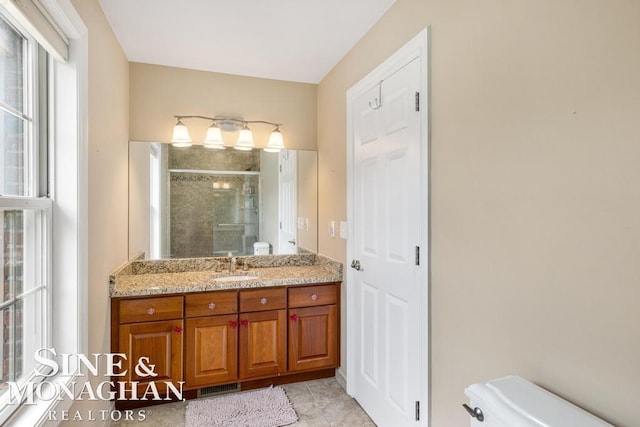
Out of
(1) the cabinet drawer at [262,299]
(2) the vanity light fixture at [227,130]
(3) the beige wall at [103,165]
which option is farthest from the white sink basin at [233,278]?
(2) the vanity light fixture at [227,130]

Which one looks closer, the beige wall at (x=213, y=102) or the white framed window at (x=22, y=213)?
the white framed window at (x=22, y=213)

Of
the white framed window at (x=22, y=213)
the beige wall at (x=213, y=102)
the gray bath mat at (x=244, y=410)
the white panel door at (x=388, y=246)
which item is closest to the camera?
the white framed window at (x=22, y=213)

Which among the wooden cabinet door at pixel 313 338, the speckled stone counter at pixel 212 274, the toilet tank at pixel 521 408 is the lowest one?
the wooden cabinet door at pixel 313 338

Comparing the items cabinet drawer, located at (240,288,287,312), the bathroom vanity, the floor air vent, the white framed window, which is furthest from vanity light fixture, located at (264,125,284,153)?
the floor air vent

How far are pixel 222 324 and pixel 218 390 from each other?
506mm

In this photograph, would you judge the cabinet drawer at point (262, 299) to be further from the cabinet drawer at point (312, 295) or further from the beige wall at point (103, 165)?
the beige wall at point (103, 165)

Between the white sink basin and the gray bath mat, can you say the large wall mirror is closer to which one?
the white sink basin

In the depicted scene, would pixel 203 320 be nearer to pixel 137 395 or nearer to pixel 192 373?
pixel 192 373

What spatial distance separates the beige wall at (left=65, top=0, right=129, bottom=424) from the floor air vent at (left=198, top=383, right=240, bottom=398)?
1.92 feet

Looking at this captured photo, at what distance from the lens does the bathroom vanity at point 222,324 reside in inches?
86.0

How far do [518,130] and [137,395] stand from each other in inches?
103

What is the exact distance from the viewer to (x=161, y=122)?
2693 millimetres

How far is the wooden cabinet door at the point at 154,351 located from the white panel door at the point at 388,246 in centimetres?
121

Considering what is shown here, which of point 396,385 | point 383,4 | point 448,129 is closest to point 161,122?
point 383,4
